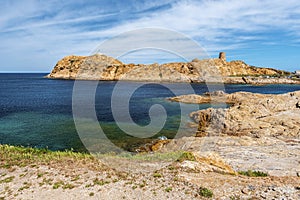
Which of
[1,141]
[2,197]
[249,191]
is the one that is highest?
[249,191]

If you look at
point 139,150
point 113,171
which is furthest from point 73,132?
point 113,171

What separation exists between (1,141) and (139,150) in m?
18.6

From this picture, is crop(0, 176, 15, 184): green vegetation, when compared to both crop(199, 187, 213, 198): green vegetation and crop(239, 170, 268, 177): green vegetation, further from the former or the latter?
crop(239, 170, 268, 177): green vegetation

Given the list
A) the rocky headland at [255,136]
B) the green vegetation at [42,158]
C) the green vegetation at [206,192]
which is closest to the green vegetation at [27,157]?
the green vegetation at [42,158]

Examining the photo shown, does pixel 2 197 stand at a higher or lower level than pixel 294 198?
lower

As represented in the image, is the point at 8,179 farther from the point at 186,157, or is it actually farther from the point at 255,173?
the point at 255,173

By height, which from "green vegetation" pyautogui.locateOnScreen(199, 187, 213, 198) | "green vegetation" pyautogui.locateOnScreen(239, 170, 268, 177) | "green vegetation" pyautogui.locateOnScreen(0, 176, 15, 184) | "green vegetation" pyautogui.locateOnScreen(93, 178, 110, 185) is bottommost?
"green vegetation" pyautogui.locateOnScreen(0, 176, 15, 184)

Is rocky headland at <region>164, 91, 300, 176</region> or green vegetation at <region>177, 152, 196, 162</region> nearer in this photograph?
green vegetation at <region>177, 152, 196, 162</region>

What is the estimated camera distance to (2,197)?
1419 centimetres

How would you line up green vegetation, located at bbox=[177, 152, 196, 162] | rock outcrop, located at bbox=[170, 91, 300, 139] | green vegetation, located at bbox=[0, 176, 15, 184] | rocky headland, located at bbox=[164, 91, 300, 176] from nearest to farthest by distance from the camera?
green vegetation, located at bbox=[0, 176, 15, 184] → green vegetation, located at bbox=[177, 152, 196, 162] → rocky headland, located at bbox=[164, 91, 300, 176] → rock outcrop, located at bbox=[170, 91, 300, 139]

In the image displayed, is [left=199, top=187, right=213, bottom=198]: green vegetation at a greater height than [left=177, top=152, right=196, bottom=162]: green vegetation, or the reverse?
[left=177, top=152, right=196, bottom=162]: green vegetation

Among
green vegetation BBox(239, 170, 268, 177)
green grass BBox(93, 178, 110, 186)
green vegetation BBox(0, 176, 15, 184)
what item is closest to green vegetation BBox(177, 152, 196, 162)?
green vegetation BBox(239, 170, 268, 177)

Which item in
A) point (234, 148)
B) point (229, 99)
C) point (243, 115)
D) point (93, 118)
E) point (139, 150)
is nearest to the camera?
point (234, 148)

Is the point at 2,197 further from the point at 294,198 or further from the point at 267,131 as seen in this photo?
the point at 267,131
